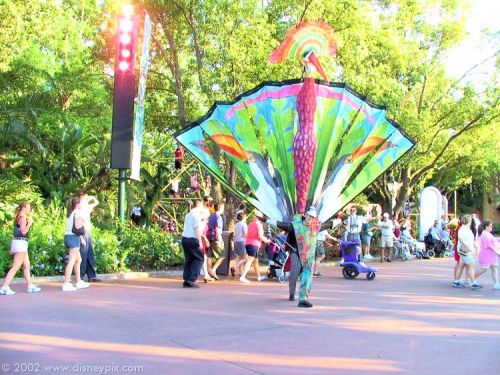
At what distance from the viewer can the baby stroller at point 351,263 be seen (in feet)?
43.8

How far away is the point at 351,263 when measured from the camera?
1338cm

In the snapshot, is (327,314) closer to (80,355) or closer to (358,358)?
(358,358)

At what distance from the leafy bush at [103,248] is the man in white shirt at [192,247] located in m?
2.39

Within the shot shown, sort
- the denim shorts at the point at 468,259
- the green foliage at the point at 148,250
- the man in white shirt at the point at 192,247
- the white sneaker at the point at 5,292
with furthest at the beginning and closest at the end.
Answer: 1. the green foliage at the point at 148,250
2. the denim shorts at the point at 468,259
3. the man in white shirt at the point at 192,247
4. the white sneaker at the point at 5,292

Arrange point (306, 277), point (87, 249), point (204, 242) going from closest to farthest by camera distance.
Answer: point (306, 277) < point (87, 249) < point (204, 242)

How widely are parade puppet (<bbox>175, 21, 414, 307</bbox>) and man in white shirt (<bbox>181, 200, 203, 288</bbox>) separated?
235cm

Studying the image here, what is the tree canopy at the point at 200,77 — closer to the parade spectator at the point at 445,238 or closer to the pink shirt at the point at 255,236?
the parade spectator at the point at 445,238

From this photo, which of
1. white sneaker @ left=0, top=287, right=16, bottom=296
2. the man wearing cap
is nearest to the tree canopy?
Result: white sneaker @ left=0, top=287, right=16, bottom=296

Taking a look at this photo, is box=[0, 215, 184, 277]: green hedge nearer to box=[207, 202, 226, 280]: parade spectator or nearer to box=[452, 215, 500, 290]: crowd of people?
box=[207, 202, 226, 280]: parade spectator

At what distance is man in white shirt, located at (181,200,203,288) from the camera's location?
37.1 ft

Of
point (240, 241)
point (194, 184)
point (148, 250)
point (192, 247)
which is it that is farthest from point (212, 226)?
point (194, 184)

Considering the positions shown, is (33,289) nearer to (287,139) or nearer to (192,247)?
(192,247)

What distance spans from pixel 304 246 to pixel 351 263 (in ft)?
13.9

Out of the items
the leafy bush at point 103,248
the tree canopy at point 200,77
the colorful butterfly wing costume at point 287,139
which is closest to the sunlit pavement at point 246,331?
the leafy bush at point 103,248
